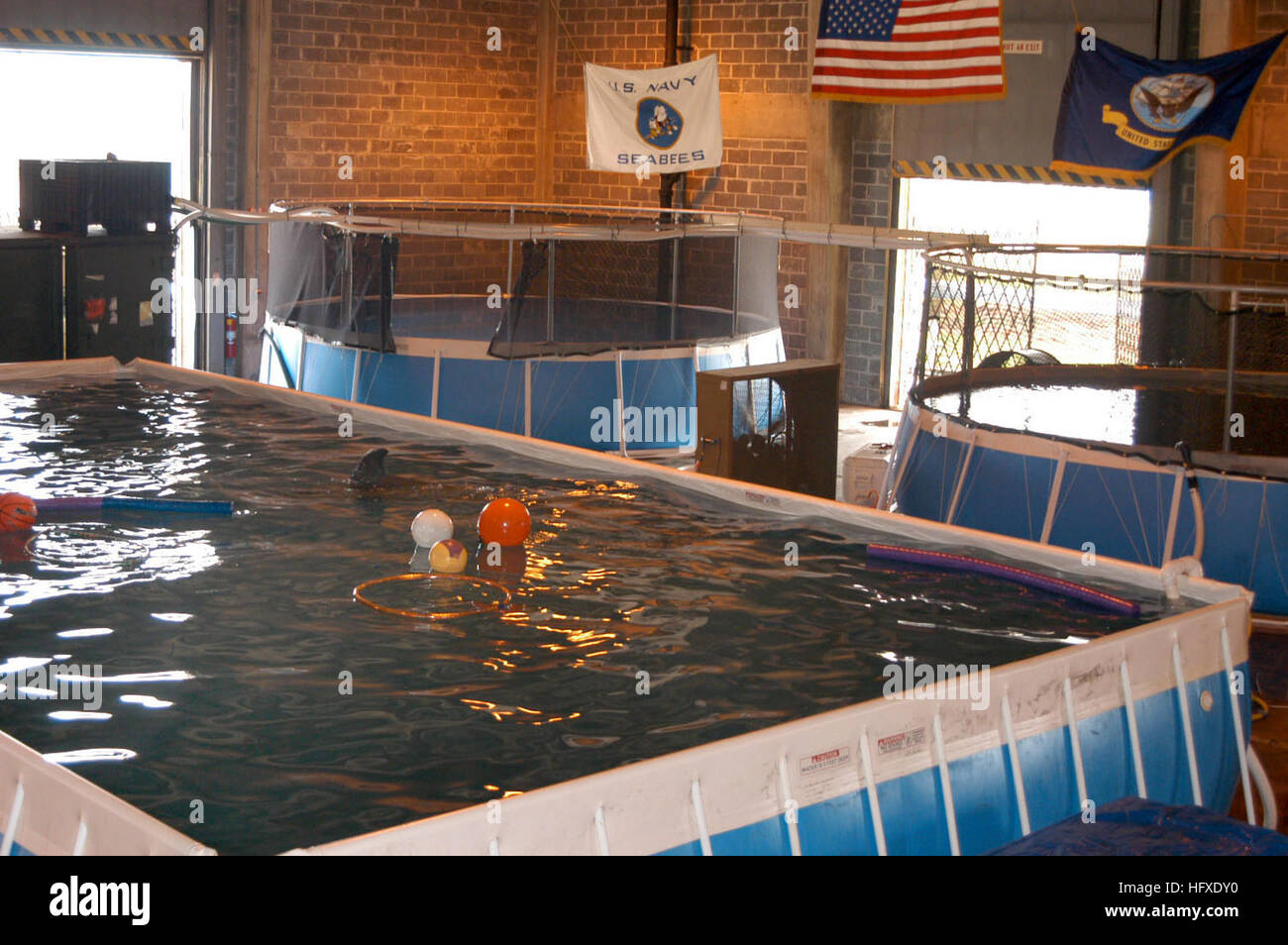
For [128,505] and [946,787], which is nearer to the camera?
[946,787]

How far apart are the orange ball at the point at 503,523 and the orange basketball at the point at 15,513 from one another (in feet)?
7.13

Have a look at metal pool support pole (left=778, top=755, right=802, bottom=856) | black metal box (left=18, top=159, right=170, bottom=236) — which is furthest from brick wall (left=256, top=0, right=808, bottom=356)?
metal pool support pole (left=778, top=755, right=802, bottom=856)

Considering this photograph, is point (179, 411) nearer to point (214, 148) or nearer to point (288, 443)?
point (288, 443)

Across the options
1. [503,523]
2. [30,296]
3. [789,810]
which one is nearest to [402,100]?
[30,296]

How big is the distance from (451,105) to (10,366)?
1069 cm

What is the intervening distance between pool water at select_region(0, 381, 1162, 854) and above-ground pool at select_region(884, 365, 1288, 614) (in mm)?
2929

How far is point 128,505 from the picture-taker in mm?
7594

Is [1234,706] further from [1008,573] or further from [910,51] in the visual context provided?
[910,51]

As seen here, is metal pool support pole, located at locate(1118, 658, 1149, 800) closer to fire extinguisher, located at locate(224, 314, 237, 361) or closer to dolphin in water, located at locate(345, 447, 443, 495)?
dolphin in water, located at locate(345, 447, 443, 495)

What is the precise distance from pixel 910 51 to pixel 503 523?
35.0 feet

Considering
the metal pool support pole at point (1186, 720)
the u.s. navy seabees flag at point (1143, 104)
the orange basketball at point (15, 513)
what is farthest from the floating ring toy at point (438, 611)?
the u.s. navy seabees flag at point (1143, 104)

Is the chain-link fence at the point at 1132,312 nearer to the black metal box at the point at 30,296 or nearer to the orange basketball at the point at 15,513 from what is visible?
the orange basketball at the point at 15,513

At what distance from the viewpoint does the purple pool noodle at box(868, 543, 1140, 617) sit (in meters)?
6.16
